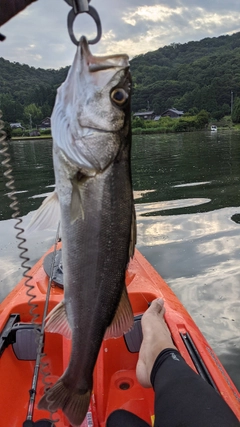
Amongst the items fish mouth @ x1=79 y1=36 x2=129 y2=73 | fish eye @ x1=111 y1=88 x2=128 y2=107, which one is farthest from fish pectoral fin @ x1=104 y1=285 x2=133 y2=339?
fish mouth @ x1=79 y1=36 x2=129 y2=73

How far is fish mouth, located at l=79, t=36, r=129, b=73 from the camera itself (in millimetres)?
1525

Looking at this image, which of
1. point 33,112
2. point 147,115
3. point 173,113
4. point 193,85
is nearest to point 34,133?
point 33,112

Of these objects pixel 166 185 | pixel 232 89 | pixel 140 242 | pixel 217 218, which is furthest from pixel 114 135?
pixel 232 89

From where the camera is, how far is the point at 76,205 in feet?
5.32

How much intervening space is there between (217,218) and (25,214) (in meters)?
5.42

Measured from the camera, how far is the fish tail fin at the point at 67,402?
1.88 metres

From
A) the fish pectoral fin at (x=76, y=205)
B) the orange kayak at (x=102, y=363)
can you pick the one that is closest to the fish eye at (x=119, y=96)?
the fish pectoral fin at (x=76, y=205)

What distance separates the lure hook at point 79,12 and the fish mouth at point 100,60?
0.04 metres

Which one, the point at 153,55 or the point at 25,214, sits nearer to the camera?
the point at 25,214

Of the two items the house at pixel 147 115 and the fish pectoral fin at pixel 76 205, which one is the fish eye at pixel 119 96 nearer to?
the fish pectoral fin at pixel 76 205

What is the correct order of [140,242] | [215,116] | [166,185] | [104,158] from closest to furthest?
[104,158] → [140,242] → [166,185] → [215,116]

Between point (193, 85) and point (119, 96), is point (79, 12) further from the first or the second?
point (193, 85)

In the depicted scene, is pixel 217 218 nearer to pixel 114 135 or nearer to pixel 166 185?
pixel 166 185

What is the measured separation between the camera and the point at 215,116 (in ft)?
309
